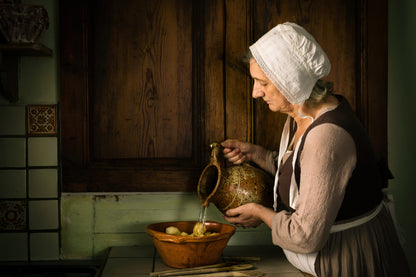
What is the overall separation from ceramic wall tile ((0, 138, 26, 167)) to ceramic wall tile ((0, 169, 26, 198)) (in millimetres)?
33

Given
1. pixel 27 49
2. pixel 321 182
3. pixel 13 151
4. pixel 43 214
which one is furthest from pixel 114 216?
pixel 321 182

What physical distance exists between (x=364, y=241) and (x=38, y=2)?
1756 mm

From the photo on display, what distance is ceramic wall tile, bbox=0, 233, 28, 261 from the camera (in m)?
2.08

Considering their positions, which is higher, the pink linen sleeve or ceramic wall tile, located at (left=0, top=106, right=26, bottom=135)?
ceramic wall tile, located at (left=0, top=106, right=26, bottom=135)

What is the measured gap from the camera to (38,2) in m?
2.07

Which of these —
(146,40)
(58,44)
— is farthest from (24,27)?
(146,40)

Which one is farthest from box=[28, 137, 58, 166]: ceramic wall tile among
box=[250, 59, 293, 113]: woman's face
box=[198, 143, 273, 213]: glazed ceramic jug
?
box=[250, 59, 293, 113]: woman's face

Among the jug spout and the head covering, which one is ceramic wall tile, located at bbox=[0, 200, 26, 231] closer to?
the jug spout

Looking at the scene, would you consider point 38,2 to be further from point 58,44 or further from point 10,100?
point 10,100

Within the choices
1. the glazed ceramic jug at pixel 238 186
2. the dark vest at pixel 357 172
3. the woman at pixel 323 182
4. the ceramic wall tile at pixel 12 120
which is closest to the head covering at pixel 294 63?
the woman at pixel 323 182

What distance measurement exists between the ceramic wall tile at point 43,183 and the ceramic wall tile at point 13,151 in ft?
0.24

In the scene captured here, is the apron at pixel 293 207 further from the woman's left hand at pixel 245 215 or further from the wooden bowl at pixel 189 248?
the wooden bowl at pixel 189 248

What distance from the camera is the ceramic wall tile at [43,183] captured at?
209 centimetres

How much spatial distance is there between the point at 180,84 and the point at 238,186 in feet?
1.92
